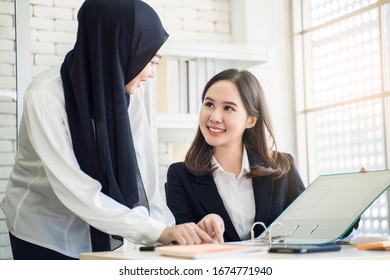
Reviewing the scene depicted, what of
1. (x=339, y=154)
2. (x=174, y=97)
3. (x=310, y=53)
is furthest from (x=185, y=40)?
(x=339, y=154)

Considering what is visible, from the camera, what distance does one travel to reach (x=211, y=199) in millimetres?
2227

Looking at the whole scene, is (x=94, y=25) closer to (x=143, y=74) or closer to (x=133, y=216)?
(x=143, y=74)

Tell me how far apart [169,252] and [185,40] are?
9.51 feet

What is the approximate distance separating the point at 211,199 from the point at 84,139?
1.98ft

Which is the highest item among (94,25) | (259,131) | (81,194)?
(94,25)

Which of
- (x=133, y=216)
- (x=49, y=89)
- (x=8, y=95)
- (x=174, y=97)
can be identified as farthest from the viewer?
(x=174, y=97)

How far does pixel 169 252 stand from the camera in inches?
53.9

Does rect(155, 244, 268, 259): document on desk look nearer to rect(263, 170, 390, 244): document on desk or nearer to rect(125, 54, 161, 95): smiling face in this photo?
rect(263, 170, 390, 244): document on desk

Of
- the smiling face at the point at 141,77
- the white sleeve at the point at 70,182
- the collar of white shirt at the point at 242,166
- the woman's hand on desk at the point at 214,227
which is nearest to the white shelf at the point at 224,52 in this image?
the collar of white shirt at the point at 242,166

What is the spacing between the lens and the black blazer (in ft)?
7.22

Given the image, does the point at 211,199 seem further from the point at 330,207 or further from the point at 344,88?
the point at 344,88

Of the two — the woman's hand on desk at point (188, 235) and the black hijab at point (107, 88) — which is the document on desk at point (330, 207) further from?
the black hijab at point (107, 88)

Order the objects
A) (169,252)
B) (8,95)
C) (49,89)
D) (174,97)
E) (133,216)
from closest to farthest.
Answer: (169,252), (133,216), (49,89), (8,95), (174,97)

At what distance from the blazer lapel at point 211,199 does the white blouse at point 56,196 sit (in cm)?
26
